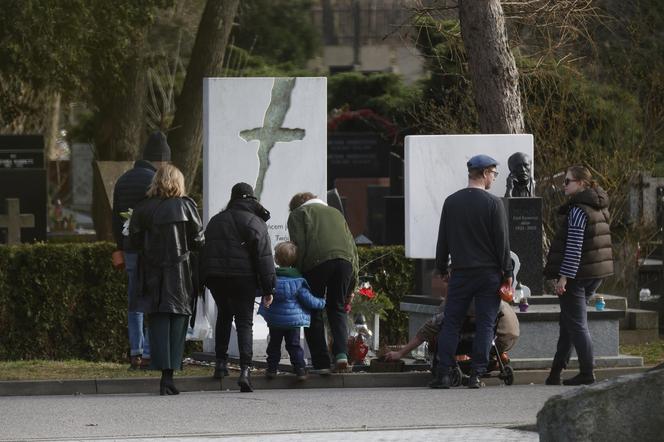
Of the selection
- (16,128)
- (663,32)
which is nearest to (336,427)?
(663,32)

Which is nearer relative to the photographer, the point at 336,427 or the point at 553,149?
the point at 336,427

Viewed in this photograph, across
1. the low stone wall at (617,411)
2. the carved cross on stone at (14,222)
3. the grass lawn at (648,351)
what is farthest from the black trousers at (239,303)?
the carved cross on stone at (14,222)

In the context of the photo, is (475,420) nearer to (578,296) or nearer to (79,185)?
(578,296)

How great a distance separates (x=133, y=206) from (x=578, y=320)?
146 inches

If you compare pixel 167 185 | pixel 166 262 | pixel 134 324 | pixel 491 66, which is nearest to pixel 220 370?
pixel 166 262

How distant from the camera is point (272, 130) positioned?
14086 millimetres

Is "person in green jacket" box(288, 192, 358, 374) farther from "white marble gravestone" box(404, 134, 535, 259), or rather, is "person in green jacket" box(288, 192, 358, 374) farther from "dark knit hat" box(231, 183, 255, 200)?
"white marble gravestone" box(404, 134, 535, 259)

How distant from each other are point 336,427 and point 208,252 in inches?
93.5

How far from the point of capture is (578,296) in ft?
40.3

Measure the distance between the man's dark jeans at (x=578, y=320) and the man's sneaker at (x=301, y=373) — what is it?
1987 mm

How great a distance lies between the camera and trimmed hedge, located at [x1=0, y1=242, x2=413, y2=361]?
51.3ft

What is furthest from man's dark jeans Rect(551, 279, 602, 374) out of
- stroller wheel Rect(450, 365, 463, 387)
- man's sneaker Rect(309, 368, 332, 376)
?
man's sneaker Rect(309, 368, 332, 376)

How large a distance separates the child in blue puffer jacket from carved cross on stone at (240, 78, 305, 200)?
1642mm

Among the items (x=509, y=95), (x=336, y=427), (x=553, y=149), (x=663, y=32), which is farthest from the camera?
(x=663, y=32)
